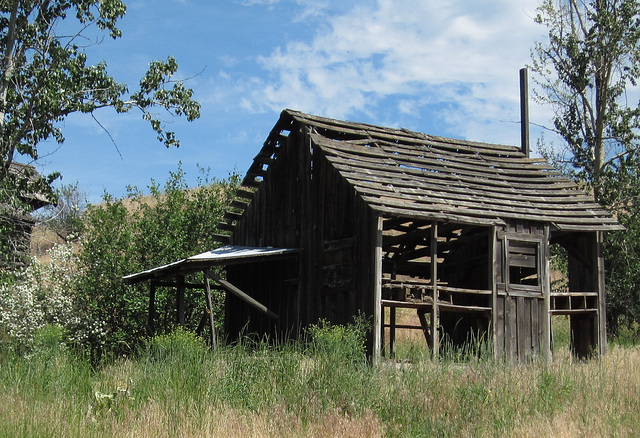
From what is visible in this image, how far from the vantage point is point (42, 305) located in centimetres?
2172

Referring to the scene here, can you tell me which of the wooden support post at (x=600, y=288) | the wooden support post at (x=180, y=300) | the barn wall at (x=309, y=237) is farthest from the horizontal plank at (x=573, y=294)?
the wooden support post at (x=180, y=300)

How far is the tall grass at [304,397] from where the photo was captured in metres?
10.6

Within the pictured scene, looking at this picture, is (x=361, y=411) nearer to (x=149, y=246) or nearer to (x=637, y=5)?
(x=149, y=246)

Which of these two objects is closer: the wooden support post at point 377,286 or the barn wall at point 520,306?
the wooden support post at point 377,286

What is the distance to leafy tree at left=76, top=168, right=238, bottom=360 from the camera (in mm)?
23266

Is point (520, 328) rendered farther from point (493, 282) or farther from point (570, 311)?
point (570, 311)

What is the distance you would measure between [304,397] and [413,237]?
26.2 ft

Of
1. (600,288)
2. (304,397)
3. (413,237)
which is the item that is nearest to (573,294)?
(600,288)

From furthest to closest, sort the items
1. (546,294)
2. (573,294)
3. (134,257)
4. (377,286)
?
(134,257) → (573,294) → (546,294) → (377,286)

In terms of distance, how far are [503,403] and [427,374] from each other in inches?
48.7

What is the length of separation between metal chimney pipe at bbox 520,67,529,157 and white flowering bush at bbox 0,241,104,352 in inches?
505

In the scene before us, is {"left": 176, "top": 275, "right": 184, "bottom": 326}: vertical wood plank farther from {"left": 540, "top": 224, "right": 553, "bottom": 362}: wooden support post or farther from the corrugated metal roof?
{"left": 540, "top": 224, "right": 553, "bottom": 362}: wooden support post

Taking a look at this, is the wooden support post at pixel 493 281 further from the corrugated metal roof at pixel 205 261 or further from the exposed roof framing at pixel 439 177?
the corrugated metal roof at pixel 205 261

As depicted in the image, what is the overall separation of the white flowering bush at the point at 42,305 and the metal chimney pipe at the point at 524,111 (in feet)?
42.1
